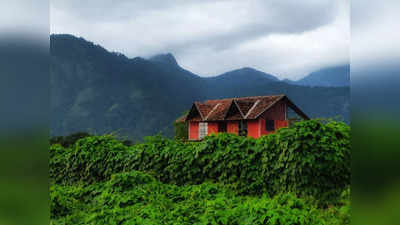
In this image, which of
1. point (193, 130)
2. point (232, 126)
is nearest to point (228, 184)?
point (232, 126)

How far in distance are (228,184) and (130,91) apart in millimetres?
49984

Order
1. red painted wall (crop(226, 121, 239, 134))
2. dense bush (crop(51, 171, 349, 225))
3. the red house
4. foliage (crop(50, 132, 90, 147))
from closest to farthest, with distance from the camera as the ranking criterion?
dense bush (crop(51, 171, 349, 225)) < foliage (crop(50, 132, 90, 147)) < the red house < red painted wall (crop(226, 121, 239, 134))

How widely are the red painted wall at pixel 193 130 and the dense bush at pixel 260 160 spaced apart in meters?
16.8

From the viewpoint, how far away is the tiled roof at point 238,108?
21.1 metres

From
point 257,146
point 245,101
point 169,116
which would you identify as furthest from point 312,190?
point 169,116

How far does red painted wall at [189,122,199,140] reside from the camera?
23370 mm

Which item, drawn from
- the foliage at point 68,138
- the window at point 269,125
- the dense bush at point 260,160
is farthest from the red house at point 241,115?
the dense bush at point 260,160

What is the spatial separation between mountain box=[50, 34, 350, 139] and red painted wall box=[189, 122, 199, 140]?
19.6 metres

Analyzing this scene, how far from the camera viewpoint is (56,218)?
13.2ft

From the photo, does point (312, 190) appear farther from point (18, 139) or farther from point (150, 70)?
point (150, 70)

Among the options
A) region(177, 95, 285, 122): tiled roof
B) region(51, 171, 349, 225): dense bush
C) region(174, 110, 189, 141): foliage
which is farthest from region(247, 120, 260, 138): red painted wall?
region(51, 171, 349, 225): dense bush

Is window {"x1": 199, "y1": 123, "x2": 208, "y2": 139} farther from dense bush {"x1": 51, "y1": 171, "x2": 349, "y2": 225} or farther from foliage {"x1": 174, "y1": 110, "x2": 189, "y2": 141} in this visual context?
dense bush {"x1": 51, "y1": 171, "x2": 349, "y2": 225}

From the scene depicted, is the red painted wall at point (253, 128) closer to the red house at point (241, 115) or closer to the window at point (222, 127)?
the red house at point (241, 115)

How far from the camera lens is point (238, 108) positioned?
21234 mm
